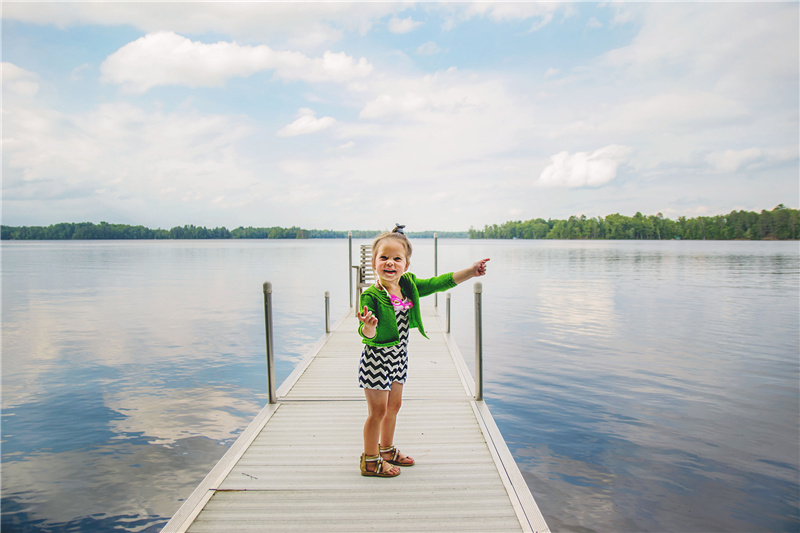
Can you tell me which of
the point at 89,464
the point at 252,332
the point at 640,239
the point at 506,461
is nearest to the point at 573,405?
the point at 506,461

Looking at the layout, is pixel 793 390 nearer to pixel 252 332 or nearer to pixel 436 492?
pixel 436 492

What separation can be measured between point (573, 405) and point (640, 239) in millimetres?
172576

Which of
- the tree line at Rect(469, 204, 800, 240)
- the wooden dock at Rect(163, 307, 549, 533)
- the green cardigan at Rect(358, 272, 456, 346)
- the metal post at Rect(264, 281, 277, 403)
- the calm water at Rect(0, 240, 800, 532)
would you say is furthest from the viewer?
the tree line at Rect(469, 204, 800, 240)

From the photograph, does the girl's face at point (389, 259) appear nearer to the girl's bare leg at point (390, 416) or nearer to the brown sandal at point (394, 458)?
the girl's bare leg at point (390, 416)

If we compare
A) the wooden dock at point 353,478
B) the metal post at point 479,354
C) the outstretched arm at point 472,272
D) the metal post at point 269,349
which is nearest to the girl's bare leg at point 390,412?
the wooden dock at point 353,478

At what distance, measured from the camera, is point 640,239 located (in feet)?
529

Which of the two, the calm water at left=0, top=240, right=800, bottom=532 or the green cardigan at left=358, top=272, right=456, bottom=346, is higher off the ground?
the green cardigan at left=358, top=272, right=456, bottom=346

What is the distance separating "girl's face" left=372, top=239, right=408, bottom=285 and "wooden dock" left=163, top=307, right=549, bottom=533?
151 centimetres

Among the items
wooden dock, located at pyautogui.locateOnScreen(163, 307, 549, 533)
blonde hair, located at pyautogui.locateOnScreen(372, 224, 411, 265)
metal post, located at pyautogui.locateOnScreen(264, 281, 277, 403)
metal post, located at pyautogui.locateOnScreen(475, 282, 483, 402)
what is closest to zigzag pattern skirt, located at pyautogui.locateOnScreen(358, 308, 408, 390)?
blonde hair, located at pyautogui.locateOnScreen(372, 224, 411, 265)

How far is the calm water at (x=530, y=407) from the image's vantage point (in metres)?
4.74

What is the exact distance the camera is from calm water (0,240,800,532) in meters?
4.74

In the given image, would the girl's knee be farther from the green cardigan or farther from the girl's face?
the girl's face

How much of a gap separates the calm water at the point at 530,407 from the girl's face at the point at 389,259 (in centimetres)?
281

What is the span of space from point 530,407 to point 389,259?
4.90 metres
